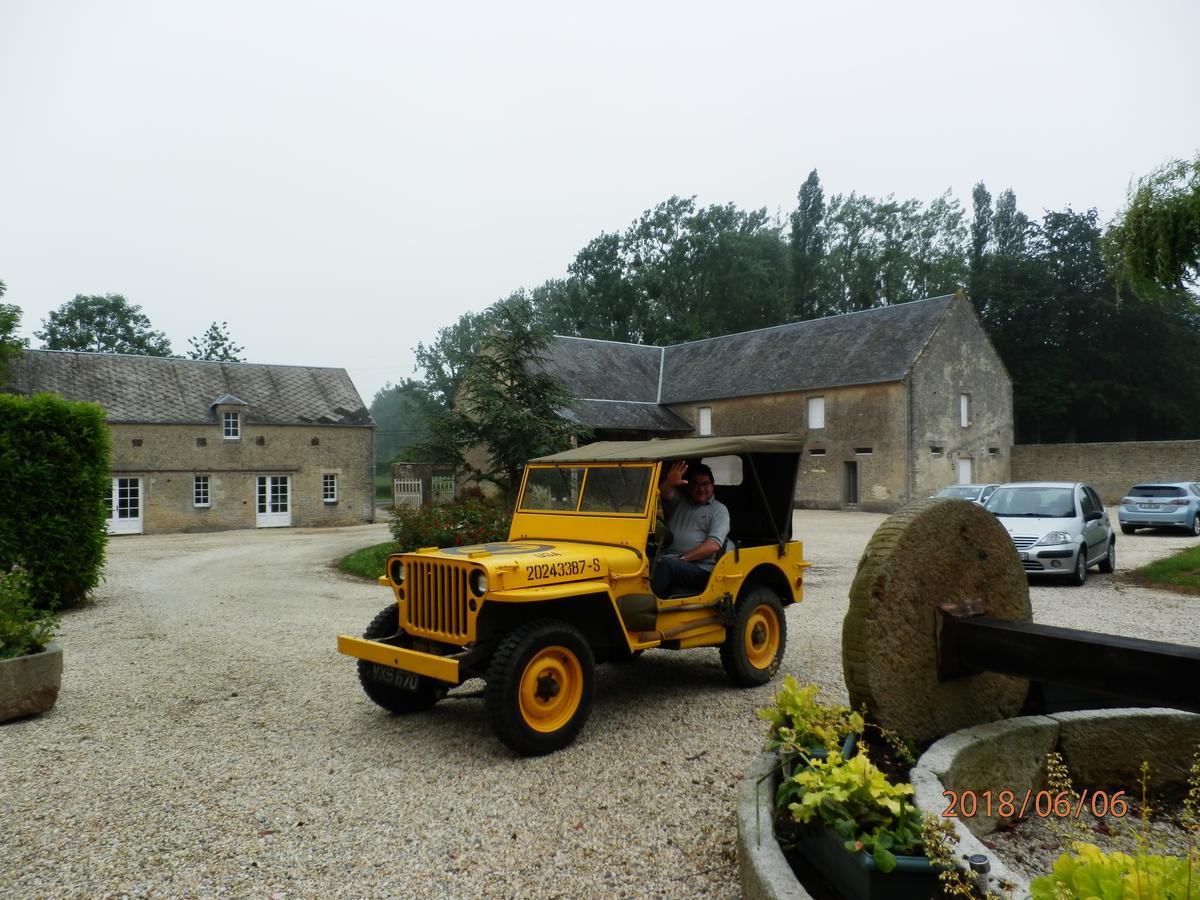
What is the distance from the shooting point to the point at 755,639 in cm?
647

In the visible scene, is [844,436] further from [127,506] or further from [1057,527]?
[127,506]

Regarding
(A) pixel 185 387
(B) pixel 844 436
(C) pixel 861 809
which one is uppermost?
(A) pixel 185 387

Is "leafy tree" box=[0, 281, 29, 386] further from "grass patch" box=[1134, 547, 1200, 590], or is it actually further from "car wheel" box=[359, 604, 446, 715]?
"grass patch" box=[1134, 547, 1200, 590]

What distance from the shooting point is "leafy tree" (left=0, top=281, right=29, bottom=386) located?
78.8ft

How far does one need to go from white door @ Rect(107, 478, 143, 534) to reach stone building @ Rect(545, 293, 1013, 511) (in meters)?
15.6

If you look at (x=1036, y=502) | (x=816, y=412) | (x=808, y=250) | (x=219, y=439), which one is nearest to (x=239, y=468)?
(x=219, y=439)

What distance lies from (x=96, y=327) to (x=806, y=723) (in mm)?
57094

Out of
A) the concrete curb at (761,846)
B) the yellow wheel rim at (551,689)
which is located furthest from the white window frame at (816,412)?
the concrete curb at (761,846)

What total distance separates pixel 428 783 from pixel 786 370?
3120cm

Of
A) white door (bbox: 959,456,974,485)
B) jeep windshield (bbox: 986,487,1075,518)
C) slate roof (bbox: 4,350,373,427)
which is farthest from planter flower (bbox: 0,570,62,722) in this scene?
white door (bbox: 959,456,974,485)

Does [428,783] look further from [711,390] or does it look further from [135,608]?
[711,390]

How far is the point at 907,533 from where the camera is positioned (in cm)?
372

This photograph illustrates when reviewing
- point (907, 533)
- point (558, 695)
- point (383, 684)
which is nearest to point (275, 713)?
point (383, 684)
